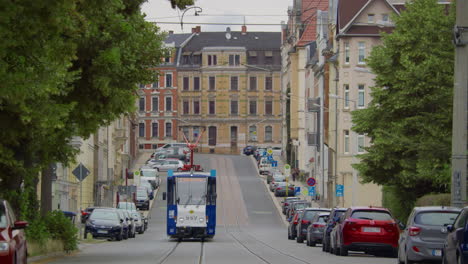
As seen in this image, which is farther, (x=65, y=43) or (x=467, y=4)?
(x=467, y=4)

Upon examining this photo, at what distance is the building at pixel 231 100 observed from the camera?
505 feet

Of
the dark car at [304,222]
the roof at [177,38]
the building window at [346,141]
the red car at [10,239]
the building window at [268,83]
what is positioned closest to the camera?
the red car at [10,239]

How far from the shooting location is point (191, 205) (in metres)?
43.6

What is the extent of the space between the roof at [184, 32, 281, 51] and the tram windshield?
11243 centimetres

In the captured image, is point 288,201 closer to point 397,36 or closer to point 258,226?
point 258,226

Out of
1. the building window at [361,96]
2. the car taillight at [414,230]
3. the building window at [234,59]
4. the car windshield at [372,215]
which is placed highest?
the building window at [234,59]

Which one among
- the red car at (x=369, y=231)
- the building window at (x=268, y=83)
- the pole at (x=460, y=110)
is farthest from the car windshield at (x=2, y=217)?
the building window at (x=268, y=83)

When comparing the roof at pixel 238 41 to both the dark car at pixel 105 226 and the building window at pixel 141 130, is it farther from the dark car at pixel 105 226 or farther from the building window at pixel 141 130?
the dark car at pixel 105 226

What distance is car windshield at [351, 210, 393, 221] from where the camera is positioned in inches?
1193

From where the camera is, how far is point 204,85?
154625 mm

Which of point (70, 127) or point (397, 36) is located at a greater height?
point (397, 36)

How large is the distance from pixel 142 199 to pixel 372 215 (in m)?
52.0

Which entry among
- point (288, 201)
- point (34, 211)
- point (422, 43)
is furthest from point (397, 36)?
point (288, 201)

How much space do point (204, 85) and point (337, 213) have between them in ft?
395
